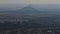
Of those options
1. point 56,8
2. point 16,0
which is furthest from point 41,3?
point 16,0

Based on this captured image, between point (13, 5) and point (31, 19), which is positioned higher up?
point (13, 5)

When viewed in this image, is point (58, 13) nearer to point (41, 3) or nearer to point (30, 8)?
point (41, 3)

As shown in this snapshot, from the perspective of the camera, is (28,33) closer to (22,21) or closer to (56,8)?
(22,21)

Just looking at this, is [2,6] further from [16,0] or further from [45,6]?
[45,6]

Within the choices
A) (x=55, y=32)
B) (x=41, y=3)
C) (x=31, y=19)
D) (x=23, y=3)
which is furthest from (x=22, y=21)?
(x=55, y=32)

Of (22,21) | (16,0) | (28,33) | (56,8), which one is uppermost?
(16,0)

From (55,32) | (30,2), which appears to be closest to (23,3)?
(30,2)

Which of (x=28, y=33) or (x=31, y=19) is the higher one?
(x=31, y=19)
